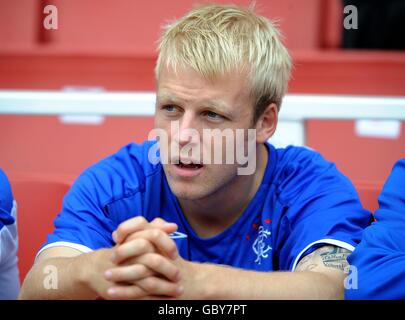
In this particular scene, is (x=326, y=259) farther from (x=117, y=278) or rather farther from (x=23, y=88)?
(x=23, y=88)

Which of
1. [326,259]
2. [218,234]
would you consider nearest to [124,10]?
[218,234]

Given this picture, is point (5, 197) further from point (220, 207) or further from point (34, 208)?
point (220, 207)

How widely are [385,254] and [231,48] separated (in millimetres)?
634

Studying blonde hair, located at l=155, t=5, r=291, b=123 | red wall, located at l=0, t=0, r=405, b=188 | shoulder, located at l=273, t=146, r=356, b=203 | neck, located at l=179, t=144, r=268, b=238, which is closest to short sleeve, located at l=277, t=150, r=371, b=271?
shoulder, located at l=273, t=146, r=356, b=203

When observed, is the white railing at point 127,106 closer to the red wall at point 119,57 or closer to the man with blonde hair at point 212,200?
the man with blonde hair at point 212,200

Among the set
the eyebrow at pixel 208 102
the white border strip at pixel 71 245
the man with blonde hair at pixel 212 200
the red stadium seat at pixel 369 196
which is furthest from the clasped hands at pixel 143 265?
the red stadium seat at pixel 369 196

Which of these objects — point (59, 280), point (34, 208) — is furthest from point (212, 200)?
point (34, 208)

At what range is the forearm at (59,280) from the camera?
143 cm

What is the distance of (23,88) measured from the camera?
416 centimetres

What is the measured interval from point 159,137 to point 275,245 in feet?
1.36

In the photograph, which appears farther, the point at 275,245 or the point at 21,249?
the point at 21,249

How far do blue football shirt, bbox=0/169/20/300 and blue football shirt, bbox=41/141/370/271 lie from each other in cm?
15

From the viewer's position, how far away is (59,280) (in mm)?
1458

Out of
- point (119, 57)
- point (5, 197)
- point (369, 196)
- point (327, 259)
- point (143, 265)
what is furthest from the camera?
point (119, 57)
